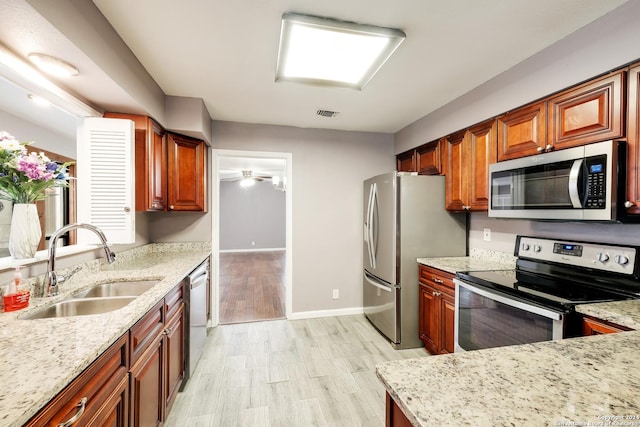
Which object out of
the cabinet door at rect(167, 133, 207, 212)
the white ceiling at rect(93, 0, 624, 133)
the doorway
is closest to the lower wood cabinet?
the cabinet door at rect(167, 133, 207, 212)

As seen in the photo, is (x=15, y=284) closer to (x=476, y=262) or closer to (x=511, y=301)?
(x=511, y=301)

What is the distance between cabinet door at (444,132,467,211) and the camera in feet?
8.17

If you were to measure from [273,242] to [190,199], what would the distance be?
6.44m

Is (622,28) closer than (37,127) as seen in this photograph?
Yes

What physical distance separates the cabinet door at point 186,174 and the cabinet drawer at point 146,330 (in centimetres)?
139

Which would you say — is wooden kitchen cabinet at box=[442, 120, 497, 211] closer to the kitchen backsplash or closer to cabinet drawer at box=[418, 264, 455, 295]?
the kitchen backsplash

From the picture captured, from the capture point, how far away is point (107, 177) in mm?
1961

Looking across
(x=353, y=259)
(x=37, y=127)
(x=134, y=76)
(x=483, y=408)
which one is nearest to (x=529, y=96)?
(x=483, y=408)

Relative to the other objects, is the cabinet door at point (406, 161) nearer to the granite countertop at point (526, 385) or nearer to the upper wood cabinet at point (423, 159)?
the upper wood cabinet at point (423, 159)

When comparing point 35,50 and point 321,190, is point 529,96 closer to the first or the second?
point 321,190

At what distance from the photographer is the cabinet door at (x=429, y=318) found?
94.3 inches

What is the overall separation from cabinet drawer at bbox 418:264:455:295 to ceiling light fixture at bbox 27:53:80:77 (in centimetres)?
286

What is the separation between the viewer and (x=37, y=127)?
1975 millimetres

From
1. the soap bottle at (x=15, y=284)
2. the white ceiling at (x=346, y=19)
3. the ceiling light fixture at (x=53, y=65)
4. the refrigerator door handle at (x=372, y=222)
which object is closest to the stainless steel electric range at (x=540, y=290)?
the refrigerator door handle at (x=372, y=222)
